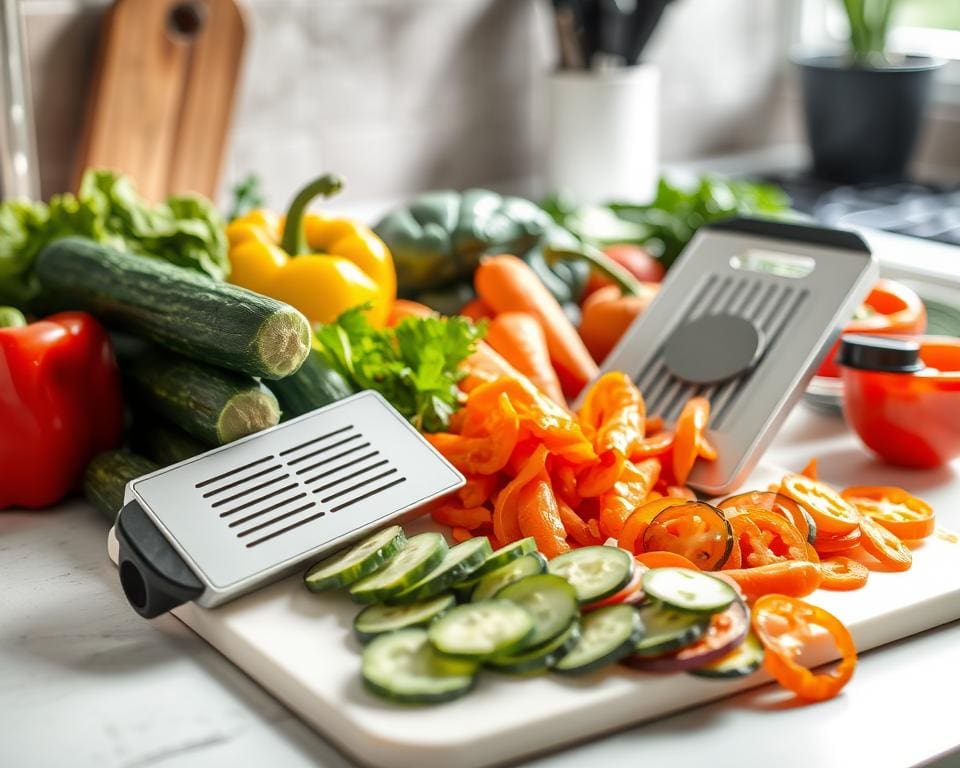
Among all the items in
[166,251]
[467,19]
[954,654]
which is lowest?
[954,654]

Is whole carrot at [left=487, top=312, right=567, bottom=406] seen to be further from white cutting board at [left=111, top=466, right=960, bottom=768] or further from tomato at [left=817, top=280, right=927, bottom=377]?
white cutting board at [left=111, top=466, right=960, bottom=768]

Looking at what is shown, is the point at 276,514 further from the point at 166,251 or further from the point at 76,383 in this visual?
the point at 166,251

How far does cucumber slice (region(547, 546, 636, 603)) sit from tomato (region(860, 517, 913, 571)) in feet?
0.79

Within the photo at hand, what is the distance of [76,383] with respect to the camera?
3.95 feet

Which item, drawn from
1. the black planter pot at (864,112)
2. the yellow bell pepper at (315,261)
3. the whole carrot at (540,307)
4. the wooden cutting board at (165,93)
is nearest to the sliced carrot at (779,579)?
the whole carrot at (540,307)

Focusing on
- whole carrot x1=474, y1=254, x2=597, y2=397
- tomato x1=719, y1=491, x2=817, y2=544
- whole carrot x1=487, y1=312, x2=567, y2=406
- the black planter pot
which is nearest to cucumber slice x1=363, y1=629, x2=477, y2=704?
tomato x1=719, y1=491, x2=817, y2=544

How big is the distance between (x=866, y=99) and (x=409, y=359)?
1355mm

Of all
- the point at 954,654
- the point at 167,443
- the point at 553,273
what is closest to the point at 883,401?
the point at 954,654

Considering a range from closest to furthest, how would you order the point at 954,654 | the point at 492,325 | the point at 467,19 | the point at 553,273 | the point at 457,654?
the point at 457,654, the point at 954,654, the point at 492,325, the point at 553,273, the point at 467,19

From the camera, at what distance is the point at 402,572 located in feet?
2.97

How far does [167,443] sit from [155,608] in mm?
296

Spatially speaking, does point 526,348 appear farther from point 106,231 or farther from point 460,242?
point 106,231

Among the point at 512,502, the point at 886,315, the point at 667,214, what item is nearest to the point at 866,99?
the point at 667,214

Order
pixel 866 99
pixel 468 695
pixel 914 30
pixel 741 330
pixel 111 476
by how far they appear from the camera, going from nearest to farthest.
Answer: pixel 468 695 < pixel 111 476 < pixel 741 330 < pixel 866 99 < pixel 914 30
